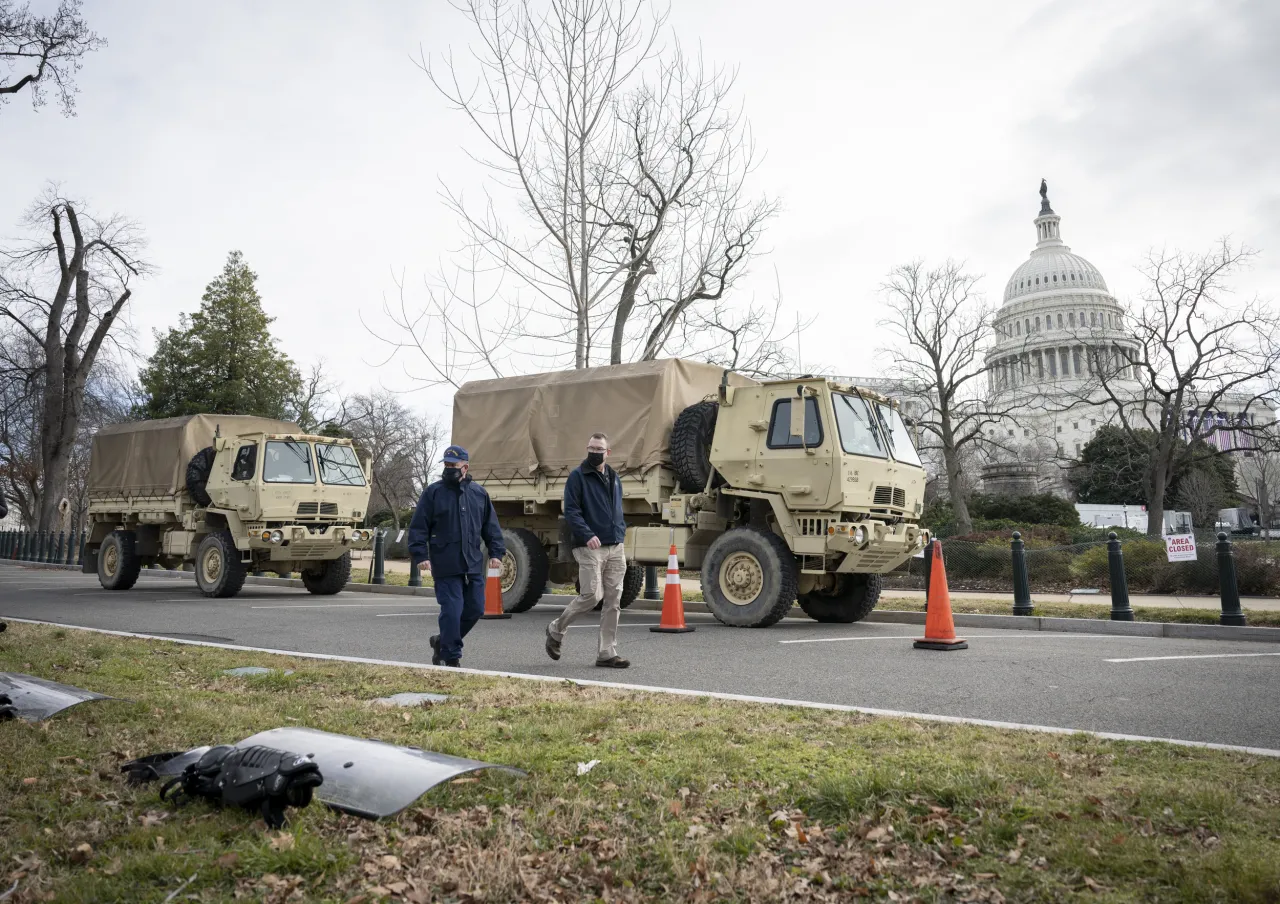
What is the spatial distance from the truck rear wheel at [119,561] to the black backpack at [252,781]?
1652cm

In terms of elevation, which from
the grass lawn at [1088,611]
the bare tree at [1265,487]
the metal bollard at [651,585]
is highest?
the bare tree at [1265,487]

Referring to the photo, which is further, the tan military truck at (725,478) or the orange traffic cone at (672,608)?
the tan military truck at (725,478)

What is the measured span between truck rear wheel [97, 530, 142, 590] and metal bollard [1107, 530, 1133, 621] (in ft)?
52.2

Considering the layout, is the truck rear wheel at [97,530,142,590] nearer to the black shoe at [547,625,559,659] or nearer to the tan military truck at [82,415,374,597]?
the tan military truck at [82,415,374,597]

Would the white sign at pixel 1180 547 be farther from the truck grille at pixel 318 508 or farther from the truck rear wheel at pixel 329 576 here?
the truck rear wheel at pixel 329 576

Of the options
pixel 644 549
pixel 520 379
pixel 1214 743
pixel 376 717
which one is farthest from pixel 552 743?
pixel 520 379

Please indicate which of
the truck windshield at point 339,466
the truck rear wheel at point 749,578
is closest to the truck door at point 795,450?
the truck rear wheel at point 749,578

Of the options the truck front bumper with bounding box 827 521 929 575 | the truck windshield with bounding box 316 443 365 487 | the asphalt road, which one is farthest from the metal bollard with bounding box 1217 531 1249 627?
the truck windshield with bounding box 316 443 365 487

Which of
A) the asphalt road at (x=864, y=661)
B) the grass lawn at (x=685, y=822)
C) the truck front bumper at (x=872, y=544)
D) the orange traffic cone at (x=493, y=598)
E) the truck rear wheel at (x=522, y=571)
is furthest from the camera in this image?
the truck rear wheel at (x=522, y=571)

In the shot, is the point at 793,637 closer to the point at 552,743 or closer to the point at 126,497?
the point at 552,743

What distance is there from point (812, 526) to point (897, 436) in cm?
196

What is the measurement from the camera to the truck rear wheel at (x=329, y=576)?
58.7ft

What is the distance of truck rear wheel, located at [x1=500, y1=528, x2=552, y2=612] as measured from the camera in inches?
544

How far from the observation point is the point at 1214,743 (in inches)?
191
